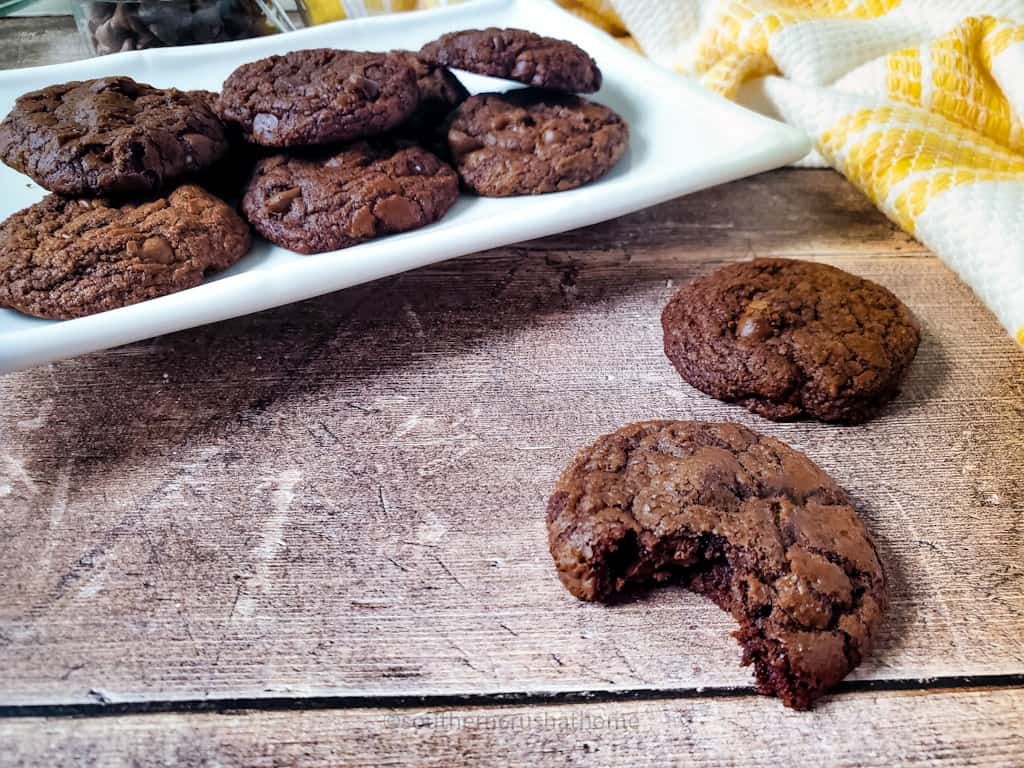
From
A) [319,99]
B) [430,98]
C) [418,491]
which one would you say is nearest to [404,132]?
[430,98]

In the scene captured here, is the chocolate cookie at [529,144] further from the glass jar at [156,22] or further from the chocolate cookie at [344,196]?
the glass jar at [156,22]

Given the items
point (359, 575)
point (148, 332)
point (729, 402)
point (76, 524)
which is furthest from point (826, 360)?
point (76, 524)

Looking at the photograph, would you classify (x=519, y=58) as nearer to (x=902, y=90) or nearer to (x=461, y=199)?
(x=461, y=199)

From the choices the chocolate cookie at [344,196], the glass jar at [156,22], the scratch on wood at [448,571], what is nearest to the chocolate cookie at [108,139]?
the chocolate cookie at [344,196]

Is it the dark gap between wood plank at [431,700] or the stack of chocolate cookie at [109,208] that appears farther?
the stack of chocolate cookie at [109,208]

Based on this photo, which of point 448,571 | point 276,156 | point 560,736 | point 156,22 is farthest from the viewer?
point 156,22
